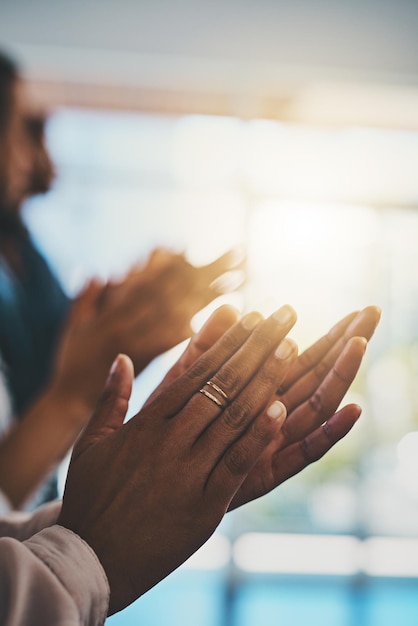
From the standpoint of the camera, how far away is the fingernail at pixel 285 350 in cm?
46

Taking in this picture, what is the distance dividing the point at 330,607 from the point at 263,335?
2825mm

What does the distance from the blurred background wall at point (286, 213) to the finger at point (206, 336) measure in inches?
80.4

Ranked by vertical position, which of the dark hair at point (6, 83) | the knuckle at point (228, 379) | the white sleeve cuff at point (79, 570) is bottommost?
the white sleeve cuff at point (79, 570)

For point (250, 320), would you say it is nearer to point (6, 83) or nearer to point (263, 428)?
point (263, 428)

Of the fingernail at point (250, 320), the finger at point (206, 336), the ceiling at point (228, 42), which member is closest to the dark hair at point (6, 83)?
the finger at point (206, 336)

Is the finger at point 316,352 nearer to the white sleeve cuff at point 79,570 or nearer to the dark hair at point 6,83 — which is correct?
the white sleeve cuff at point 79,570

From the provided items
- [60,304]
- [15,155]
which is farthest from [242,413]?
[60,304]

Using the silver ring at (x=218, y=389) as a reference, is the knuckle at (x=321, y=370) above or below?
below

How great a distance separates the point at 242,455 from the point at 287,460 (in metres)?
0.14

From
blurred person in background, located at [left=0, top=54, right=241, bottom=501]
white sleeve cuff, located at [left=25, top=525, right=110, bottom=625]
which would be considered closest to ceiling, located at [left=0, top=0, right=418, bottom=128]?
blurred person in background, located at [left=0, top=54, right=241, bottom=501]

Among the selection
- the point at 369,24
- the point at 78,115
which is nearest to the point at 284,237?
the point at 369,24

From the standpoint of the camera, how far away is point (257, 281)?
3004 millimetres

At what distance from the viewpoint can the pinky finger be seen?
0.53 meters

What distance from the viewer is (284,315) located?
461 millimetres
